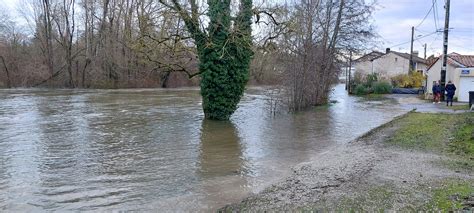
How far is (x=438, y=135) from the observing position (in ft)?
42.3

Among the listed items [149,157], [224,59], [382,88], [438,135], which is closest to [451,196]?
[149,157]

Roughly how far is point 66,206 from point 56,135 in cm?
859

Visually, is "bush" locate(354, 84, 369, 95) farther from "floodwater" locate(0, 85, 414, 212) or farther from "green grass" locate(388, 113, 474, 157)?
"green grass" locate(388, 113, 474, 157)

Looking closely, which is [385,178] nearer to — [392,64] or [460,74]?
[460,74]

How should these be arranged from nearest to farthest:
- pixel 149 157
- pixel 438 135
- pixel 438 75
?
pixel 149 157, pixel 438 135, pixel 438 75

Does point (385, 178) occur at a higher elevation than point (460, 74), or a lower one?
lower

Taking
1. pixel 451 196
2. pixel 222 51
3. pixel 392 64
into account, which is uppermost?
pixel 392 64

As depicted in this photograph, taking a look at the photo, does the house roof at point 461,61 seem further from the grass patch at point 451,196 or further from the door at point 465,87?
the grass patch at point 451,196

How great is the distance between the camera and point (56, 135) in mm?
14398

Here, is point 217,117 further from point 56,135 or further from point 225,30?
point 56,135

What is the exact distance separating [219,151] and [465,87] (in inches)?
817

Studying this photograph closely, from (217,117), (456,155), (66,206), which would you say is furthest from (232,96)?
(66,206)

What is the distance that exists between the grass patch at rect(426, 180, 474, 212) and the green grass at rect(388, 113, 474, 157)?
11.2 feet

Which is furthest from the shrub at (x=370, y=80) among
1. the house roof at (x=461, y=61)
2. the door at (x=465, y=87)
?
the door at (x=465, y=87)
